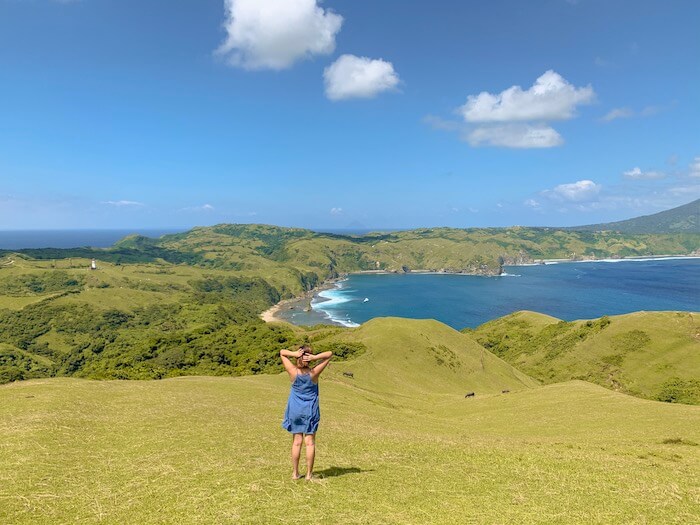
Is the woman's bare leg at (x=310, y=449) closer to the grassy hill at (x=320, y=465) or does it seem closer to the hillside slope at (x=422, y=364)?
the grassy hill at (x=320, y=465)

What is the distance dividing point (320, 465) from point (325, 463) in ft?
1.73

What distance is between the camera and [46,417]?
23344 mm

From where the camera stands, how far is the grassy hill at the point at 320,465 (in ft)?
42.1

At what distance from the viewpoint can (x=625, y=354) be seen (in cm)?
11288

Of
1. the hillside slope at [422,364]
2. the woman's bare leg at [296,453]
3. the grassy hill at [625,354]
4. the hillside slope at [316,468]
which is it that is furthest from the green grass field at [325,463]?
the grassy hill at [625,354]

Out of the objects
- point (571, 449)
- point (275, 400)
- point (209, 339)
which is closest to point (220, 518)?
point (571, 449)

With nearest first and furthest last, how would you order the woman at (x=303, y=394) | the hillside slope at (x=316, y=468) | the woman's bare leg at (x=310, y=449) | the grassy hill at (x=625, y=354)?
the hillside slope at (x=316, y=468)
the woman at (x=303, y=394)
the woman's bare leg at (x=310, y=449)
the grassy hill at (x=625, y=354)

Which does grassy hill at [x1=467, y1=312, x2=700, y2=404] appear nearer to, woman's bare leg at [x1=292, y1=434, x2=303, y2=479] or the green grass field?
the green grass field

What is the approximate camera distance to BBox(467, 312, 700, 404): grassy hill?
99025mm

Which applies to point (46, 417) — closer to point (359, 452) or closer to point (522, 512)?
point (359, 452)

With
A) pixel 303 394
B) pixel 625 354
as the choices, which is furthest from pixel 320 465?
pixel 625 354

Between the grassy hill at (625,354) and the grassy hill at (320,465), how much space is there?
76.5 meters

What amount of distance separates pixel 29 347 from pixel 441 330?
199 metres

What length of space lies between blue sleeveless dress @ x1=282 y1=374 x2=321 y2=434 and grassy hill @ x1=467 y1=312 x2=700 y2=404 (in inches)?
4163
